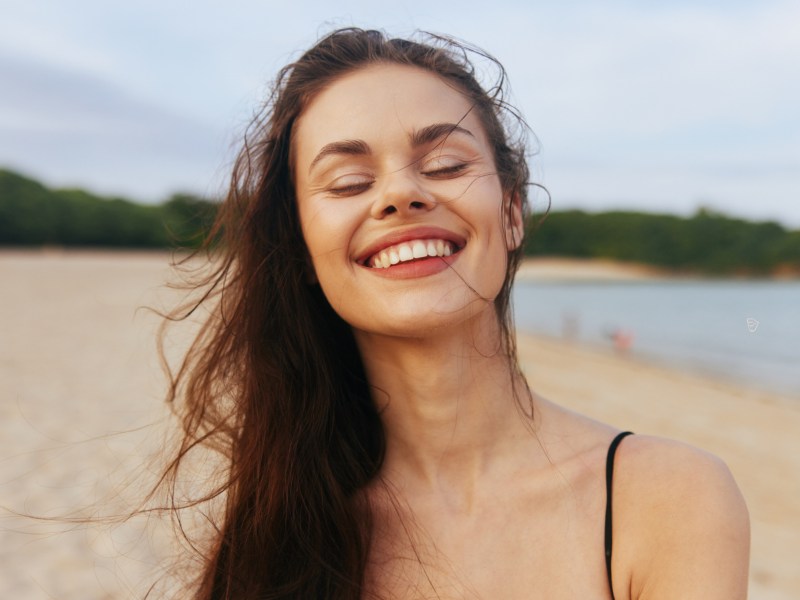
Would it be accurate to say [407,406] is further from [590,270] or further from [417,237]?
[590,270]

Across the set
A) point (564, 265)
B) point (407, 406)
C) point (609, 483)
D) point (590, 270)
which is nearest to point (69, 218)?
point (564, 265)

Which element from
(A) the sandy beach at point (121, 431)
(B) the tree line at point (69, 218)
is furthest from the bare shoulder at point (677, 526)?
(B) the tree line at point (69, 218)

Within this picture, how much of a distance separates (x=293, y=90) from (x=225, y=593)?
140cm

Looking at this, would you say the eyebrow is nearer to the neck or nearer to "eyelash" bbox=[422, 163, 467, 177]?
"eyelash" bbox=[422, 163, 467, 177]

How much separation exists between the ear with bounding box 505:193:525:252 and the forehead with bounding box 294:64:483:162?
0.75 feet

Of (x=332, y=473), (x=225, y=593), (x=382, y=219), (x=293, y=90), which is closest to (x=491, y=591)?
(x=332, y=473)

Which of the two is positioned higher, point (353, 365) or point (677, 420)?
point (353, 365)

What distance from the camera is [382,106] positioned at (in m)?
1.78

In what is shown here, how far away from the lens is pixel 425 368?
1875mm

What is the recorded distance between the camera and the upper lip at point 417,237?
1.71m

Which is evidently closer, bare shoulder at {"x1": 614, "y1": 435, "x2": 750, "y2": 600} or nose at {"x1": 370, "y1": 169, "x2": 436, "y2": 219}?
bare shoulder at {"x1": 614, "y1": 435, "x2": 750, "y2": 600}

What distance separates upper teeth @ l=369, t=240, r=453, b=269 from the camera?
67.0 inches

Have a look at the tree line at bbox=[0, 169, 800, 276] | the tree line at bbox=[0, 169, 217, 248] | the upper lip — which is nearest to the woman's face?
the upper lip

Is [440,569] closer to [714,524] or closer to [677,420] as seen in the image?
[714,524]
